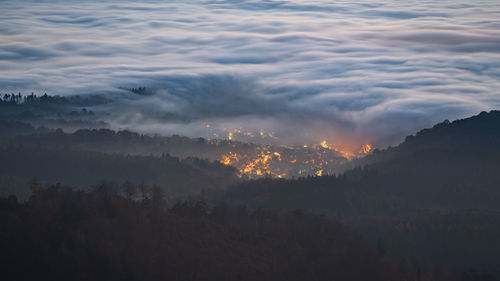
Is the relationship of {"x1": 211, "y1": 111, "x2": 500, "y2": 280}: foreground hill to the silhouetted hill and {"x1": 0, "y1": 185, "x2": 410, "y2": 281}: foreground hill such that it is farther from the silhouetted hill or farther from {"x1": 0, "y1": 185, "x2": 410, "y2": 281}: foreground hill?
the silhouetted hill

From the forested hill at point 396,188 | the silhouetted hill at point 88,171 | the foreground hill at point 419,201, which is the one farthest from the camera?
the silhouetted hill at point 88,171

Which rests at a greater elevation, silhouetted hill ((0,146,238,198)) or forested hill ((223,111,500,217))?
silhouetted hill ((0,146,238,198))

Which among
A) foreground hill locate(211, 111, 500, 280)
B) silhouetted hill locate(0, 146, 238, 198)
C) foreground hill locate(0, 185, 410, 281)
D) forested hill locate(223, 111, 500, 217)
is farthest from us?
silhouetted hill locate(0, 146, 238, 198)

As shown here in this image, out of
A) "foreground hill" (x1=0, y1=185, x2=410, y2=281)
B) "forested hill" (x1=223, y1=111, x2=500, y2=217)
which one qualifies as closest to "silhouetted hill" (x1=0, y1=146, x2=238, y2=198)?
"forested hill" (x1=223, y1=111, x2=500, y2=217)

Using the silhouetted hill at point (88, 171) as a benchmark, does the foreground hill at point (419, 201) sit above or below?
below

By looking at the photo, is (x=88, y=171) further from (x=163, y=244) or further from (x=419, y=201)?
(x=163, y=244)

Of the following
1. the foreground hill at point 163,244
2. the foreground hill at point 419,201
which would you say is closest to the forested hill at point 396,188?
the foreground hill at point 419,201

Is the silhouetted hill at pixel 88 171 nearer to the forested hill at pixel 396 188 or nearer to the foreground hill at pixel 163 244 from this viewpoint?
the forested hill at pixel 396 188

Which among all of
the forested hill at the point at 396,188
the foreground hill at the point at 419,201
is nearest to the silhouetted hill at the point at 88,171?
the foreground hill at the point at 419,201

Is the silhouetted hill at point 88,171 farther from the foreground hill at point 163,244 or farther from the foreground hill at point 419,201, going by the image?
the foreground hill at point 163,244

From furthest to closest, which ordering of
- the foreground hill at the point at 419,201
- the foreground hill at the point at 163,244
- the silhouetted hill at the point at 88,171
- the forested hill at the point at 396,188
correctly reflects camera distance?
the silhouetted hill at the point at 88,171
the forested hill at the point at 396,188
the foreground hill at the point at 419,201
the foreground hill at the point at 163,244

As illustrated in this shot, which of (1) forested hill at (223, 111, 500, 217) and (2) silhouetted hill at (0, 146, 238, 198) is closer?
(1) forested hill at (223, 111, 500, 217)

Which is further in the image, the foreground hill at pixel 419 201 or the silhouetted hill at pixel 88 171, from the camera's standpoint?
the silhouetted hill at pixel 88 171

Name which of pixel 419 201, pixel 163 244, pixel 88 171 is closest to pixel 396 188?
pixel 419 201
